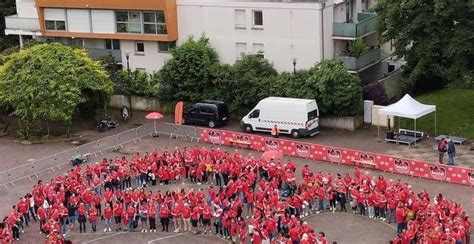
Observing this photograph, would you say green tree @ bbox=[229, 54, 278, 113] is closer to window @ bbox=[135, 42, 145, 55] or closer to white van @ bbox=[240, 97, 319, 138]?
white van @ bbox=[240, 97, 319, 138]

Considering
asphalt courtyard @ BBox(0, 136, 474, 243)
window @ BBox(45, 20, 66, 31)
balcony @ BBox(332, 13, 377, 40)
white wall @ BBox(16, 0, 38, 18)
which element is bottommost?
asphalt courtyard @ BBox(0, 136, 474, 243)

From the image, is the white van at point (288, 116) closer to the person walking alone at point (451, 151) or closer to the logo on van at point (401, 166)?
the logo on van at point (401, 166)

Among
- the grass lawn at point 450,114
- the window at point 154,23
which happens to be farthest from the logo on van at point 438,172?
the window at point 154,23

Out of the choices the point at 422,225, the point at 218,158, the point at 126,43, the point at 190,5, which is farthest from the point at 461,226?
the point at 126,43

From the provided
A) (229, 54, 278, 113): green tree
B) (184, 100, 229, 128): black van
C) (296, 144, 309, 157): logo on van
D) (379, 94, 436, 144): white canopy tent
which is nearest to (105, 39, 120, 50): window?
(184, 100, 229, 128): black van

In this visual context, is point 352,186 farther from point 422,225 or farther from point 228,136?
point 228,136

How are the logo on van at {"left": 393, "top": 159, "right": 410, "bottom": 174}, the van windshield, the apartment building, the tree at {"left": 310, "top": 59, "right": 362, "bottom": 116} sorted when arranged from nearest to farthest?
the logo on van at {"left": 393, "top": 159, "right": 410, "bottom": 174} < the van windshield < the tree at {"left": 310, "top": 59, "right": 362, "bottom": 116} < the apartment building
